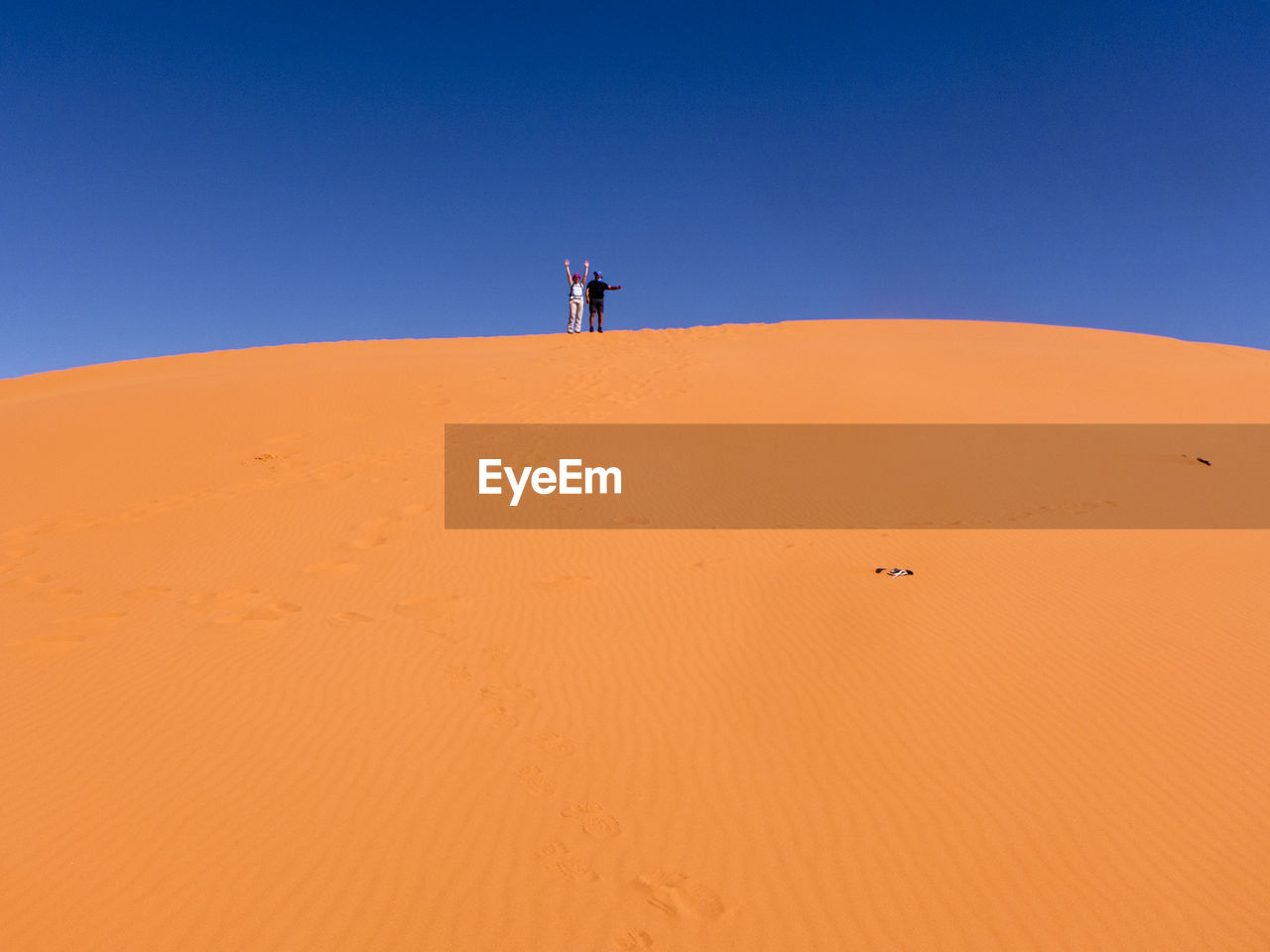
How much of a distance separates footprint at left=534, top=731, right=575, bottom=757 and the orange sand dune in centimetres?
2

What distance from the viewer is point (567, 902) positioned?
284 cm

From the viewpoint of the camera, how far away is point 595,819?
336 centimetres

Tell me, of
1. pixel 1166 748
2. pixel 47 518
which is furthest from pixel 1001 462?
pixel 47 518

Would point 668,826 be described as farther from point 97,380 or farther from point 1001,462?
point 97,380

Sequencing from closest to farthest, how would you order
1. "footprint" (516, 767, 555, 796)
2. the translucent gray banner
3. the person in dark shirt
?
"footprint" (516, 767, 555, 796), the translucent gray banner, the person in dark shirt

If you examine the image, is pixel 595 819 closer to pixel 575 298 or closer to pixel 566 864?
pixel 566 864

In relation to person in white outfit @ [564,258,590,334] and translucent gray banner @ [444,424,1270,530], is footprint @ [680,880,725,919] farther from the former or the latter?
person in white outfit @ [564,258,590,334]

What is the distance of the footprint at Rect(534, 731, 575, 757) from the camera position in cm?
391

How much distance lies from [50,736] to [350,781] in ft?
5.78

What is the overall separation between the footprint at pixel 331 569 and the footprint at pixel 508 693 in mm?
2723

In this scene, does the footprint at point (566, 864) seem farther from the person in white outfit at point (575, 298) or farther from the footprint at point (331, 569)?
the person in white outfit at point (575, 298)

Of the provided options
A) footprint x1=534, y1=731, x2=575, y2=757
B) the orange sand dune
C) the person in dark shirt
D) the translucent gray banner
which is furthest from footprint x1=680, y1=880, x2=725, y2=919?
the person in dark shirt

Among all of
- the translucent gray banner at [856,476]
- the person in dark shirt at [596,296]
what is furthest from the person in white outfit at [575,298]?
the translucent gray banner at [856,476]

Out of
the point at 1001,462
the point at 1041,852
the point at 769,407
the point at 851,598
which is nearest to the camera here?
the point at 1041,852
